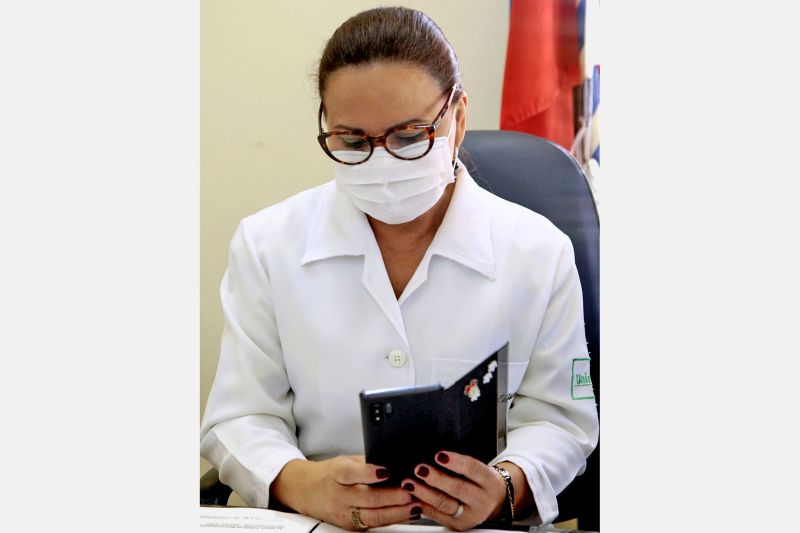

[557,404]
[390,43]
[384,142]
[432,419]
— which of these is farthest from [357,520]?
[390,43]

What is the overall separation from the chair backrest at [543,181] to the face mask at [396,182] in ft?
0.69

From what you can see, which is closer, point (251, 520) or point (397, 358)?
point (251, 520)

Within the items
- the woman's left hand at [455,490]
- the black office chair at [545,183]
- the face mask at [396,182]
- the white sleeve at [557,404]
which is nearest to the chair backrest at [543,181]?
the black office chair at [545,183]

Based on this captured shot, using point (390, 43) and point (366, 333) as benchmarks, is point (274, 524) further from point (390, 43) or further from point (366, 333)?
point (390, 43)

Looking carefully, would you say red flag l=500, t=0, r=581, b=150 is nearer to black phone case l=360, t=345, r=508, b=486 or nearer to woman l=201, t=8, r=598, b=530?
woman l=201, t=8, r=598, b=530

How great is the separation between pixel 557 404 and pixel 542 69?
0.54 metres

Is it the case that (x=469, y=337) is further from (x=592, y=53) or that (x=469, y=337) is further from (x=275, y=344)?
(x=592, y=53)

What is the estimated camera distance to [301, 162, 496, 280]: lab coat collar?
0.95 metres

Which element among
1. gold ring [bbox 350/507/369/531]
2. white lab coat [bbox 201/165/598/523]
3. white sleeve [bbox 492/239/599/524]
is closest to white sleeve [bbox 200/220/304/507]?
white lab coat [bbox 201/165/598/523]

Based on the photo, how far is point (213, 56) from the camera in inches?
34.9

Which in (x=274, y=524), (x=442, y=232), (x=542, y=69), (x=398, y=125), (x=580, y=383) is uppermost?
(x=542, y=69)

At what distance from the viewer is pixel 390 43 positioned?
86cm

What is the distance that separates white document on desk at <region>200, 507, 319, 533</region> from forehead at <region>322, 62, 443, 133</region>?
0.42m
